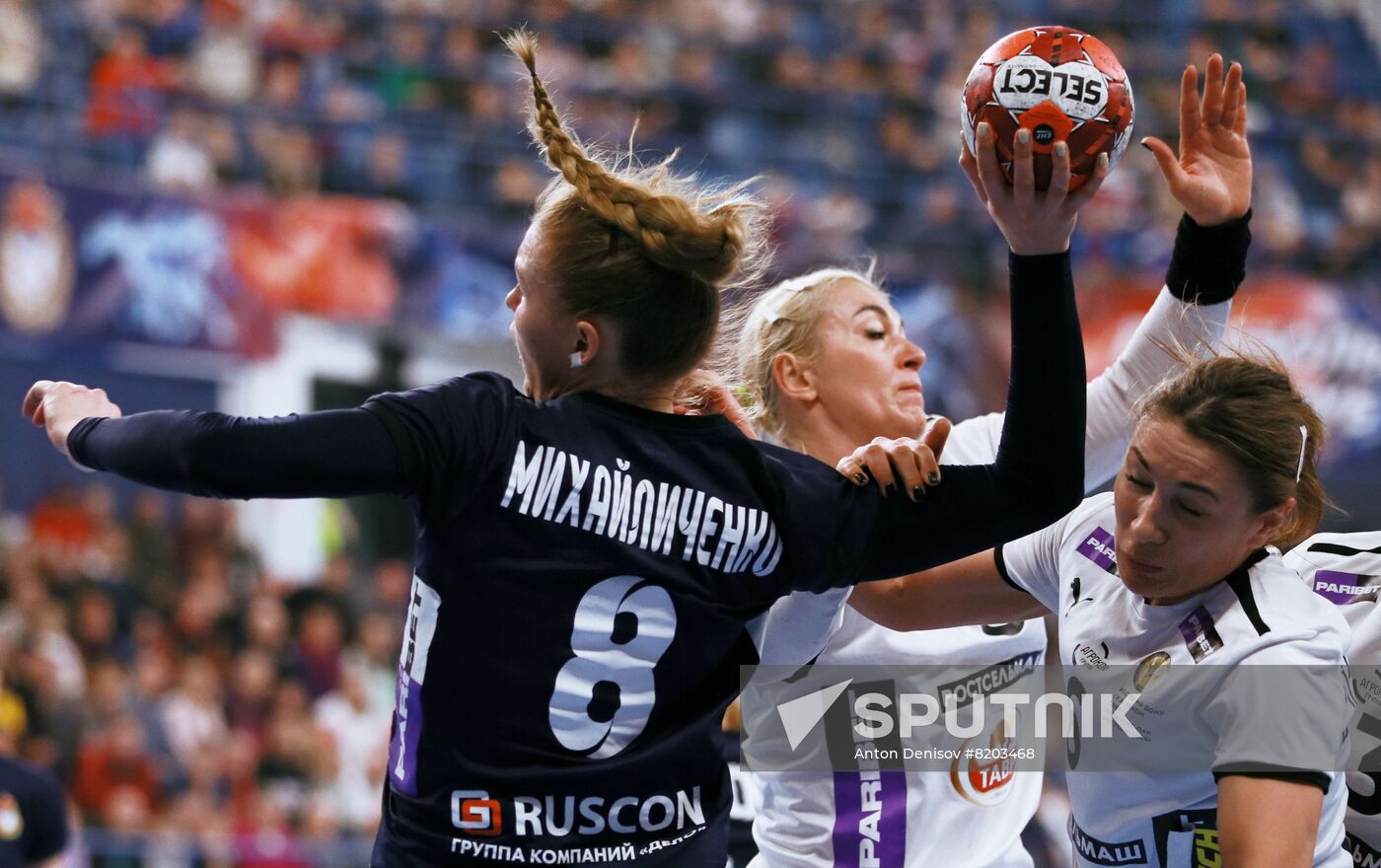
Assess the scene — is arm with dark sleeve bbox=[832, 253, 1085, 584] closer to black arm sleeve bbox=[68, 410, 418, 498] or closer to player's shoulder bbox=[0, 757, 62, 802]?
black arm sleeve bbox=[68, 410, 418, 498]

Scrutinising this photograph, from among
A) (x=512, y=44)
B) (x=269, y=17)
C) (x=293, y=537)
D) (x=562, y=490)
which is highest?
(x=269, y=17)

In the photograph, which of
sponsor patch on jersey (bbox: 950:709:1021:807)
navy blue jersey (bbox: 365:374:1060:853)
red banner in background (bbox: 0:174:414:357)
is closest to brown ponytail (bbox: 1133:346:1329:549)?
navy blue jersey (bbox: 365:374:1060:853)

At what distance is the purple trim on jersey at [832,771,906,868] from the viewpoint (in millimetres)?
3250

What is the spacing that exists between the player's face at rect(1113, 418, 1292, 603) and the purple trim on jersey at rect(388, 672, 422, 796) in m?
1.23

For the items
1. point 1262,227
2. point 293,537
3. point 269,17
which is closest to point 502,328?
point 293,537

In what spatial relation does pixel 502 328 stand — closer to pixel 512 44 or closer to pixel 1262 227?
pixel 1262 227

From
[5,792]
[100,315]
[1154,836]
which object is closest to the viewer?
[1154,836]

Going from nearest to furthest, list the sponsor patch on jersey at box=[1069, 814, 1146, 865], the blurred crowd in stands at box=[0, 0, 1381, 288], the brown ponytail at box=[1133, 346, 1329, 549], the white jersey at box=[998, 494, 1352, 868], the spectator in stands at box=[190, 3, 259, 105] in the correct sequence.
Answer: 1. the white jersey at box=[998, 494, 1352, 868]
2. the brown ponytail at box=[1133, 346, 1329, 549]
3. the sponsor patch on jersey at box=[1069, 814, 1146, 865]
4. the blurred crowd in stands at box=[0, 0, 1381, 288]
5. the spectator in stands at box=[190, 3, 259, 105]

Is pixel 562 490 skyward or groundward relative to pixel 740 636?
skyward

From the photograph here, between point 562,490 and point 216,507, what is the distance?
8.79 meters

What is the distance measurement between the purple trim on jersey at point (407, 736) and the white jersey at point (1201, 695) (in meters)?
1.22

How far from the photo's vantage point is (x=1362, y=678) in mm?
2859

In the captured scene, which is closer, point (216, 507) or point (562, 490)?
point (562, 490)

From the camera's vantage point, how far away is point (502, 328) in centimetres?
1116
